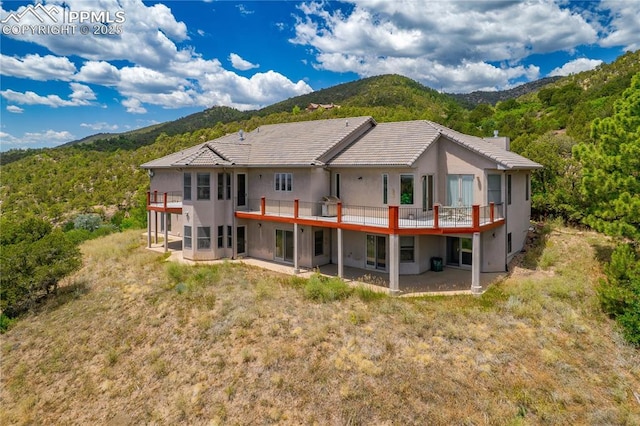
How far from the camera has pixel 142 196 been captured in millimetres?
45000

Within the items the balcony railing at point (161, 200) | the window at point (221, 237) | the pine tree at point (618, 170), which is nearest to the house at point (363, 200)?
the window at point (221, 237)

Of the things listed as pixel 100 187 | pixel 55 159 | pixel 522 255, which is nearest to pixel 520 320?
pixel 522 255

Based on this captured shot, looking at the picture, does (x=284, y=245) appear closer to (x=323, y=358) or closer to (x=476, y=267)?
(x=323, y=358)

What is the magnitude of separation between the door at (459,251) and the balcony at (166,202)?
15.9 meters

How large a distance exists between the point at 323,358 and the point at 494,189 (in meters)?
11.8

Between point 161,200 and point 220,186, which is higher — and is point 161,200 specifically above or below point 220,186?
below

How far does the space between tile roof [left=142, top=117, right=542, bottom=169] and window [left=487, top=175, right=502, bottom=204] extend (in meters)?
0.92

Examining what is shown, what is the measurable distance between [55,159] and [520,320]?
85.0m

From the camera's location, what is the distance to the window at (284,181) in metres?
20.8

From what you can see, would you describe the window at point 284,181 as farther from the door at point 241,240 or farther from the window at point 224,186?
the door at point 241,240

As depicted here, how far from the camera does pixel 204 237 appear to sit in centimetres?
2189

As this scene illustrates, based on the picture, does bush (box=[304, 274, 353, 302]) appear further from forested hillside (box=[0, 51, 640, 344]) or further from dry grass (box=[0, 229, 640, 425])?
forested hillside (box=[0, 51, 640, 344])

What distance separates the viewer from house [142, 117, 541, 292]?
17703 mm

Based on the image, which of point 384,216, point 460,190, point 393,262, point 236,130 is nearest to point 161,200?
point 384,216
